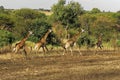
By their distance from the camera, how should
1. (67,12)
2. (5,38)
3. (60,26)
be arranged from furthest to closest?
(67,12) → (60,26) → (5,38)

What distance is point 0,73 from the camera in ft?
55.9

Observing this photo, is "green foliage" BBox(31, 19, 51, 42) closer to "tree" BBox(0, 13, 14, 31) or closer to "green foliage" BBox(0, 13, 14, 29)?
"tree" BBox(0, 13, 14, 31)

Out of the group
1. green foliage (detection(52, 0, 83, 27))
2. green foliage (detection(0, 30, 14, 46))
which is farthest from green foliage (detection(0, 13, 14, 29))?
green foliage (detection(0, 30, 14, 46))

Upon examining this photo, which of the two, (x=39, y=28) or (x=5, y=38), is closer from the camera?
(x=5, y=38)

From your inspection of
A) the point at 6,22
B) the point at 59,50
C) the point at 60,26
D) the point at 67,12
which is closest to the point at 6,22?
the point at 6,22

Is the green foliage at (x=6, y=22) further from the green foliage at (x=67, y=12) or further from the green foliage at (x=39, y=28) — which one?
the green foliage at (x=39, y=28)

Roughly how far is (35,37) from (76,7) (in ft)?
71.6

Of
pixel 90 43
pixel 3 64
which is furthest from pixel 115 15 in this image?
pixel 3 64

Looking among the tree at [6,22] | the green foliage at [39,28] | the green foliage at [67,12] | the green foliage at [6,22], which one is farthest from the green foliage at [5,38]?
the green foliage at [67,12]

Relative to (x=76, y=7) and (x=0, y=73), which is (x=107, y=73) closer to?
(x=0, y=73)

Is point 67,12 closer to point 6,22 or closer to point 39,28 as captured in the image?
point 6,22

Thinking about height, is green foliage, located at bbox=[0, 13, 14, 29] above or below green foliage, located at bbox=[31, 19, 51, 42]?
below

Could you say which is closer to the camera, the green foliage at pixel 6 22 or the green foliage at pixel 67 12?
the green foliage at pixel 6 22

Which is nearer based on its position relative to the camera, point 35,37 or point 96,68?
point 96,68
